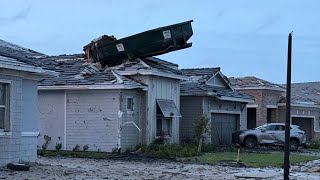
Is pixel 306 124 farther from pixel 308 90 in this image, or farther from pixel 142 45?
pixel 142 45

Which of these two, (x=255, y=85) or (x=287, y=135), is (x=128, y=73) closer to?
(x=287, y=135)

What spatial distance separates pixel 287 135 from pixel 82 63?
16083 mm

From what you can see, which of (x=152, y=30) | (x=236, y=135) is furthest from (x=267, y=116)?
(x=152, y=30)

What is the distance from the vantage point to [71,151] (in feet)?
90.6

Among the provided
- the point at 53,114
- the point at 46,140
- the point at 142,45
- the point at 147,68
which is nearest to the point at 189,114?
the point at 142,45

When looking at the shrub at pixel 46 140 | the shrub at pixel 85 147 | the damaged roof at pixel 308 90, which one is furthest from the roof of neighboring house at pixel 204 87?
the damaged roof at pixel 308 90

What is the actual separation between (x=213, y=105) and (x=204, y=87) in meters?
1.20

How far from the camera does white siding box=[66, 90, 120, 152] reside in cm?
2727

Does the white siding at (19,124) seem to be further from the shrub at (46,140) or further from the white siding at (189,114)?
the white siding at (189,114)

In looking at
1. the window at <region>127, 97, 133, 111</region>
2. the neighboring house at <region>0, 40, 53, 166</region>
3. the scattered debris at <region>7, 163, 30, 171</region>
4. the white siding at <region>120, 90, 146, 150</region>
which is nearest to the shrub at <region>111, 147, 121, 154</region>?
the white siding at <region>120, 90, 146, 150</region>

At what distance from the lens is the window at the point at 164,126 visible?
29.5m

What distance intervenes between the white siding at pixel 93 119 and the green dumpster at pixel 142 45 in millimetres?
2688

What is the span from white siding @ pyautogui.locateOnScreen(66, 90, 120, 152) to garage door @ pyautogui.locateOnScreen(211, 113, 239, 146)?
343 inches

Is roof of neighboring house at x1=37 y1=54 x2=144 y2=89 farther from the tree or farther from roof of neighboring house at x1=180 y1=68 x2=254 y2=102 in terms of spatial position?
roof of neighboring house at x1=180 y1=68 x2=254 y2=102
